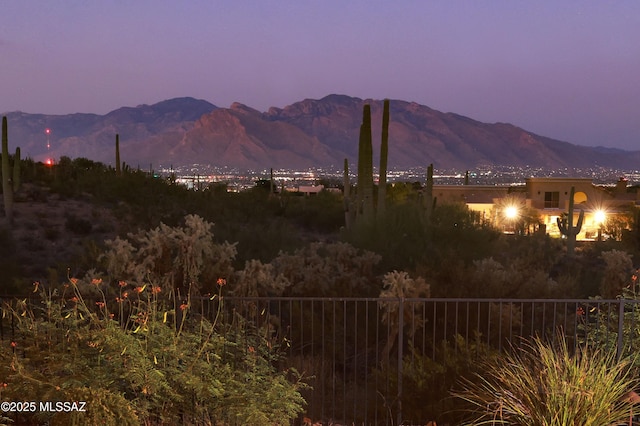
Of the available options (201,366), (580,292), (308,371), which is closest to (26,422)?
(201,366)

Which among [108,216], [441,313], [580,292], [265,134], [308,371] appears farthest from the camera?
[265,134]

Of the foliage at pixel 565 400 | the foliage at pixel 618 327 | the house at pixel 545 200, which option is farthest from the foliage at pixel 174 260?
the house at pixel 545 200

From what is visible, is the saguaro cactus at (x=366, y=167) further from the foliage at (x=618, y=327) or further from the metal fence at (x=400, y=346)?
the foliage at (x=618, y=327)

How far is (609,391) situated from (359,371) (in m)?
5.92

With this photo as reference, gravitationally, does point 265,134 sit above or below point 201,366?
above

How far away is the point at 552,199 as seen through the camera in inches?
2184

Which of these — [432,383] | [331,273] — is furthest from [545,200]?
[432,383]

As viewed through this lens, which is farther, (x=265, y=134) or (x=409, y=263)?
(x=265, y=134)

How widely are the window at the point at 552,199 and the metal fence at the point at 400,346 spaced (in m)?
44.3

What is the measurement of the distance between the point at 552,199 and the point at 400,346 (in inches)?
2032

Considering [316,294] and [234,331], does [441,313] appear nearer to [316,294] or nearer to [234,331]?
[316,294]

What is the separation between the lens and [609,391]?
221 inches

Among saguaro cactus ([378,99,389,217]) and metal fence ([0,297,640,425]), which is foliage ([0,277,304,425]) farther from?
saguaro cactus ([378,99,389,217])

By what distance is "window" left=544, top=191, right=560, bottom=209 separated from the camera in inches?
2180
